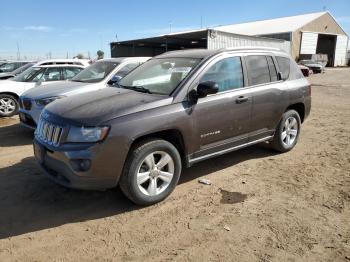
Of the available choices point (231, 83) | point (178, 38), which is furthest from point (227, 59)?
point (178, 38)

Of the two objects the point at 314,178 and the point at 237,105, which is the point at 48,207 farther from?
the point at 314,178

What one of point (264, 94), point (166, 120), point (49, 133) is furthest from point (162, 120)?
point (264, 94)

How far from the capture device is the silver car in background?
7.08m

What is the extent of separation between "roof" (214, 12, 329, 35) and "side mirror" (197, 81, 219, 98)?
3984 centimetres

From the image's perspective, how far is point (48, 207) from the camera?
4145mm

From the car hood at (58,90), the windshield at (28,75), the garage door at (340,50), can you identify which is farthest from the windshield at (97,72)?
the garage door at (340,50)

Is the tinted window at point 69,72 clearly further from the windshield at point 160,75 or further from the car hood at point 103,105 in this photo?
the car hood at point 103,105

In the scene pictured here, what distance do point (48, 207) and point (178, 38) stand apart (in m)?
23.4

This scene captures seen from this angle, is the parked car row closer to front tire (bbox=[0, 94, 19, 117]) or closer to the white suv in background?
the white suv in background

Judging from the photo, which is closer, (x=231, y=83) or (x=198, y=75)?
(x=198, y=75)

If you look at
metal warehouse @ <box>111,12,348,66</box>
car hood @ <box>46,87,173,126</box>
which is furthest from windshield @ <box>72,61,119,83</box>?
metal warehouse @ <box>111,12,348,66</box>

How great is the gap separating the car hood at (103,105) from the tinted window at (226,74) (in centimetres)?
81

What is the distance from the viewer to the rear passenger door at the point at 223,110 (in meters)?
4.48

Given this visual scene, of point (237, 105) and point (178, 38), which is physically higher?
point (178, 38)
